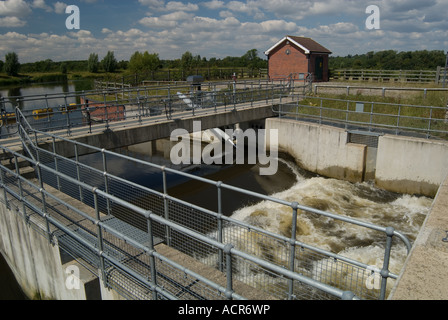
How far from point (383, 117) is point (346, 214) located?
6.60 meters

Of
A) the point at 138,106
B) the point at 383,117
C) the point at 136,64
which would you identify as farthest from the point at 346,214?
the point at 136,64

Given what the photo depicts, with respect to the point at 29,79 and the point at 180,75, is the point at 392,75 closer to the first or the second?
the point at 180,75

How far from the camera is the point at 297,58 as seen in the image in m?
31.9

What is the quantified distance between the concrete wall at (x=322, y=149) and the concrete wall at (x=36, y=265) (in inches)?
459

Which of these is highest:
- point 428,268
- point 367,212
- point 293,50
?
point 293,50

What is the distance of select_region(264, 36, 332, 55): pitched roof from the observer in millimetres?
31062

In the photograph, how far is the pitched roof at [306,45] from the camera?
3106 cm

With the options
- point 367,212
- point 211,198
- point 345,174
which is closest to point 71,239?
point 211,198

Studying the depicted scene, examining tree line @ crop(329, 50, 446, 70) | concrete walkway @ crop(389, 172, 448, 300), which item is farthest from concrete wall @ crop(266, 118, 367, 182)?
tree line @ crop(329, 50, 446, 70)

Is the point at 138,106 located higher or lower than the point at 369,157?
higher

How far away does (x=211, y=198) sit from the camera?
12.8m
